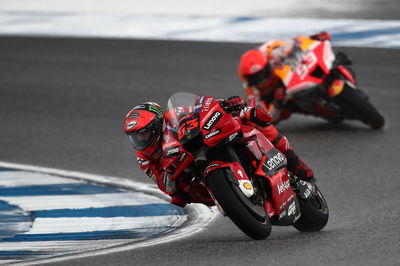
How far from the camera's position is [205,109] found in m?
6.58

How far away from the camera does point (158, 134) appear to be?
669 centimetres

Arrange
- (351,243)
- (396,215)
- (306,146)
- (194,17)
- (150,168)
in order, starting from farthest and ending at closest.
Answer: (194,17), (306,146), (396,215), (150,168), (351,243)

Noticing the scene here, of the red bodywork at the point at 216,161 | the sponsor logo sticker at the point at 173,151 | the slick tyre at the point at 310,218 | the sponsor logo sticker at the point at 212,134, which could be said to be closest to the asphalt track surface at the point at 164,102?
the slick tyre at the point at 310,218

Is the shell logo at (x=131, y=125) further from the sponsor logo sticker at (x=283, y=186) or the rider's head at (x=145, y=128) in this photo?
the sponsor logo sticker at (x=283, y=186)

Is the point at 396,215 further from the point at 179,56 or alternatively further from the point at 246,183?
the point at 179,56

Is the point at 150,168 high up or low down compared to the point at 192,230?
up

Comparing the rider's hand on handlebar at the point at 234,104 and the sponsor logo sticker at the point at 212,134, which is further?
the rider's hand on handlebar at the point at 234,104

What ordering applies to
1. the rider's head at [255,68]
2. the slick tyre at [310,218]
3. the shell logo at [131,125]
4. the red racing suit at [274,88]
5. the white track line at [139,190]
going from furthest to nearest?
the red racing suit at [274,88] < the rider's head at [255,68] < the slick tyre at [310,218] < the white track line at [139,190] < the shell logo at [131,125]

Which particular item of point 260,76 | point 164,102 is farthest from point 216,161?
point 164,102

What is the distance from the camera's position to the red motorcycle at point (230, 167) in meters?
6.33

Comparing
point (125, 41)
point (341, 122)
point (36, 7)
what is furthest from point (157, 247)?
point (36, 7)

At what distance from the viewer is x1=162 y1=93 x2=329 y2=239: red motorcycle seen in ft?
20.8

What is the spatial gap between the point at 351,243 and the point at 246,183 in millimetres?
790

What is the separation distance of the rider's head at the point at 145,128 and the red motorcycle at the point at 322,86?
4.65 meters
